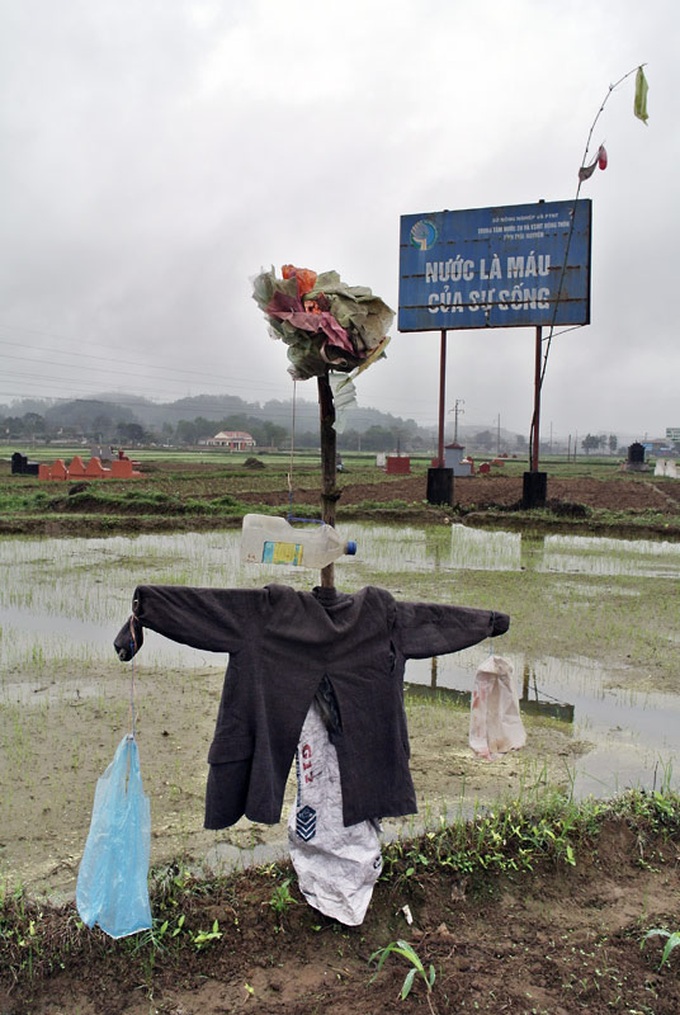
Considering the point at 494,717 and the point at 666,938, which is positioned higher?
the point at 494,717

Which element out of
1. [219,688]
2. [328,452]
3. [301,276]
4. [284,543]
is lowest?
[219,688]

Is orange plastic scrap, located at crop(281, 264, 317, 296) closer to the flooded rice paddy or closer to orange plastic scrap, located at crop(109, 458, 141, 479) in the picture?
the flooded rice paddy

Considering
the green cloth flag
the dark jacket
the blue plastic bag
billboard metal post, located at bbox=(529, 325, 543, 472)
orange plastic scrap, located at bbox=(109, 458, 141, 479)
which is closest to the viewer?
the blue plastic bag

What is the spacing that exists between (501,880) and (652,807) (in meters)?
0.84

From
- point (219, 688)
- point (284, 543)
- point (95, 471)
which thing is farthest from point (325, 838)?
point (95, 471)

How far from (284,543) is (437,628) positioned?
0.60 m

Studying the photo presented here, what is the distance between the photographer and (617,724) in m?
4.61

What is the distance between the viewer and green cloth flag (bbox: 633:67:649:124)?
527 cm

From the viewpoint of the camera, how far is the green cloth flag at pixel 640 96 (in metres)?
5.27

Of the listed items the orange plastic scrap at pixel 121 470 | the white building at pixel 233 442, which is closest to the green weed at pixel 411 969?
the orange plastic scrap at pixel 121 470

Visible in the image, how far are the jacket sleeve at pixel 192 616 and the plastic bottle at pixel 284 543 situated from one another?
152 mm

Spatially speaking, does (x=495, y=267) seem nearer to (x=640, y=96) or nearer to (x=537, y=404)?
(x=537, y=404)

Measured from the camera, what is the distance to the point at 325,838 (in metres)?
2.52

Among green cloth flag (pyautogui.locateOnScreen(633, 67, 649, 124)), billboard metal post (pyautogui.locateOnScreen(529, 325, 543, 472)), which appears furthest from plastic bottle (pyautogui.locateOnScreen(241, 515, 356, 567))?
billboard metal post (pyautogui.locateOnScreen(529, 325, 543, 472))
